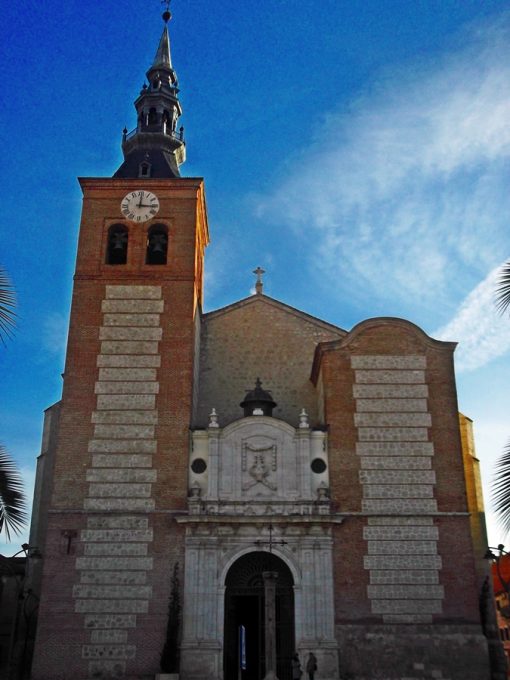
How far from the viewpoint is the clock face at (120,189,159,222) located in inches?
1166

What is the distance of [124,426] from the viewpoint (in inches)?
1025

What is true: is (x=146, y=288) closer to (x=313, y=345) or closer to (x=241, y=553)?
(x=313, y=345)

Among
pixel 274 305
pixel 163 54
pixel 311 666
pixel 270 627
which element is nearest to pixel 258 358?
pixel 274 305

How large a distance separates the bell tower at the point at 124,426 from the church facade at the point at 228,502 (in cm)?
6

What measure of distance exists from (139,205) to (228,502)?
1211 cm

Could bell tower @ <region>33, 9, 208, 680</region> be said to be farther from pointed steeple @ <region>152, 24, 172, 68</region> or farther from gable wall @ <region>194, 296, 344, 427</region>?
pointed steeple @ <region>152, 24, 172, 68</region>

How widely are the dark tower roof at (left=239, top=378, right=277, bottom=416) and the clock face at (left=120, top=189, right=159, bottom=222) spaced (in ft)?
26.3

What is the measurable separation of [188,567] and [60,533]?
4259 mm

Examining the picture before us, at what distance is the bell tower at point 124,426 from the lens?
2344cm

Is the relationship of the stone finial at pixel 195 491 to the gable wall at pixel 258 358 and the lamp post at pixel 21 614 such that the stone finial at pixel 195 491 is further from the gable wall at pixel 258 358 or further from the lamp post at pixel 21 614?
the lamp post at pixel 21 614

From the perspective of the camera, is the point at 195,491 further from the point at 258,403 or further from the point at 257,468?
the point at 258,403

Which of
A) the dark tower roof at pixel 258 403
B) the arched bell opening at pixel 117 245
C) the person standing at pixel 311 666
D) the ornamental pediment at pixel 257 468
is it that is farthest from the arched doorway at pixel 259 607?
the arched bell opening at pixel 117 245

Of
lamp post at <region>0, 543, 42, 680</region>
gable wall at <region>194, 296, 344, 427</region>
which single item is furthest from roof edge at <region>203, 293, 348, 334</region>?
lamp post at <region>0, 543, 42, 680</region>

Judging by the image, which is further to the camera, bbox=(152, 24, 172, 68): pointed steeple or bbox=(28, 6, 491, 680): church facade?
bbox=(152, 24, 172, 68): pointed steeple
